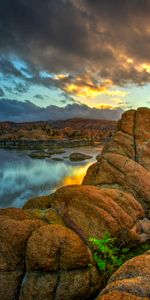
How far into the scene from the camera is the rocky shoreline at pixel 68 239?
11.1 m

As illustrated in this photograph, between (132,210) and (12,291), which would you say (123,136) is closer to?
(132,210)

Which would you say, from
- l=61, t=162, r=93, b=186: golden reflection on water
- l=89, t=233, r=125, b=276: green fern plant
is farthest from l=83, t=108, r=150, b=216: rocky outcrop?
l=61, t=162, r=93, b=186: golden reflection on water

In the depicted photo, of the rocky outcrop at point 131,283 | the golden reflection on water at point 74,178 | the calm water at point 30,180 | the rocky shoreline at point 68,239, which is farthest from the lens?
the golden reflection on water at point 74,178

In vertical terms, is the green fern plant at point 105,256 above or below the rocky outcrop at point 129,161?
below

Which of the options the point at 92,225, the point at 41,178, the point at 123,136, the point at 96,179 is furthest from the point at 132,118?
the point at 41,178

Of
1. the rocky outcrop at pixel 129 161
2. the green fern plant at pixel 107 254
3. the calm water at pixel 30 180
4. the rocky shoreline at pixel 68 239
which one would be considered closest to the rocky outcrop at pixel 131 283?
the rocky shoreline at pixel 68 239

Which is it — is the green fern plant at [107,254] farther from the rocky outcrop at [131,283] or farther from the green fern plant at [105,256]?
the rocky outcrop at [131,283]

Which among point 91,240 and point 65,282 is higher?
point 91,240

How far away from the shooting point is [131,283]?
6.86 m

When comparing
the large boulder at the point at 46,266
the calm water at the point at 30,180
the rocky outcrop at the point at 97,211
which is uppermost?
the rocky outcrop at the point at 97,211

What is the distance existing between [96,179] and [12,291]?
8.78m

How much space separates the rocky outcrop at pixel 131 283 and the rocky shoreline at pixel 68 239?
0.03 meters

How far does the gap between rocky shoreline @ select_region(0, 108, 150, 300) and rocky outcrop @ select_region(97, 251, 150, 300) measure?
3 centimetres

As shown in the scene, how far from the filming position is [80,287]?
11.3 m
